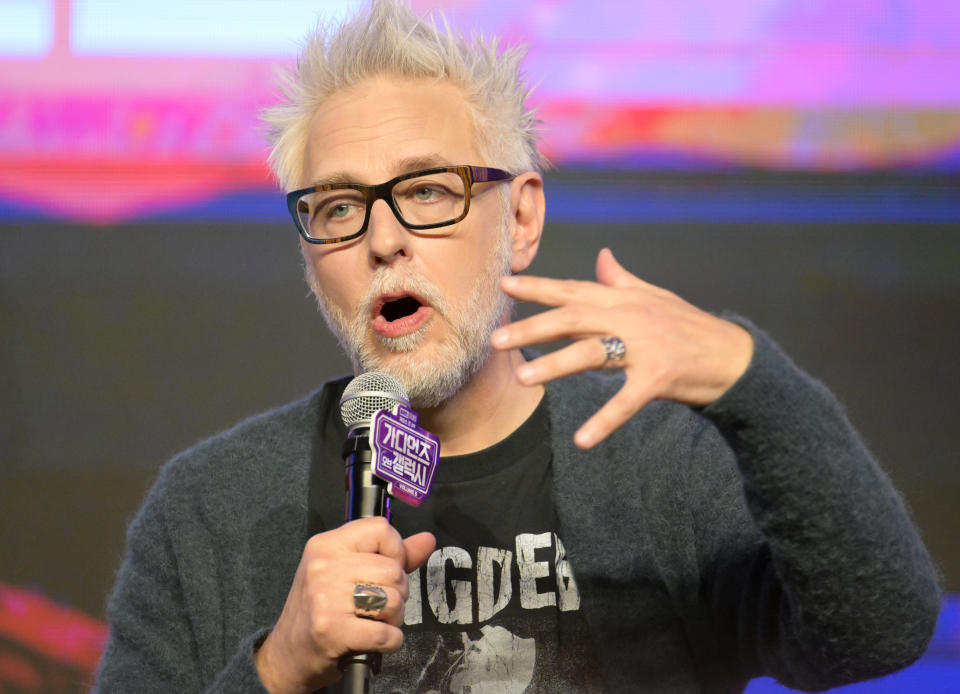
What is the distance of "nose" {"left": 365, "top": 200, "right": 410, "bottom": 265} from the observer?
1.50 meters

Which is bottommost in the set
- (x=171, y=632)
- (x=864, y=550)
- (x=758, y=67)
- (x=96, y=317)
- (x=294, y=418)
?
(x=864, y=550)

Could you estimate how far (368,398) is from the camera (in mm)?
1185

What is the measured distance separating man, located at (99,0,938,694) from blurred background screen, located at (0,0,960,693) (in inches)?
28.0

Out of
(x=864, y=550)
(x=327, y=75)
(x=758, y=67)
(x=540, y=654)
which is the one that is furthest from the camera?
(x=758, y=67)

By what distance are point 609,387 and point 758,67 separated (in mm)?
1049

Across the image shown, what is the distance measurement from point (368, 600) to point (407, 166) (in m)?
0.77

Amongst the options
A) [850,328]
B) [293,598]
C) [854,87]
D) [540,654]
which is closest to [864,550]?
[540,654]

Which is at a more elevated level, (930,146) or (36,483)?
(930,146)

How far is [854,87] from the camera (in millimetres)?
2406

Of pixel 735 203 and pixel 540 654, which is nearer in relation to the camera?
pixel 540 654

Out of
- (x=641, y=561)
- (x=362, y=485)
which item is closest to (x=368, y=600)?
(x=362, y=485)

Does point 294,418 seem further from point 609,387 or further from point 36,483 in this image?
point 36,483

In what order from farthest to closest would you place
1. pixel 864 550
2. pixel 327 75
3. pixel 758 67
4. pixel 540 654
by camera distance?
pixel 758 67, pixel 327 75, pixel 540 654, pixel 864 550

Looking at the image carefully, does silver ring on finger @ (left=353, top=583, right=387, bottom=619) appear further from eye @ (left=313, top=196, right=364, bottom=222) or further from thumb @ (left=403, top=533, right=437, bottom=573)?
eye @ (left=313, top=196, right=364, bottom=222)
